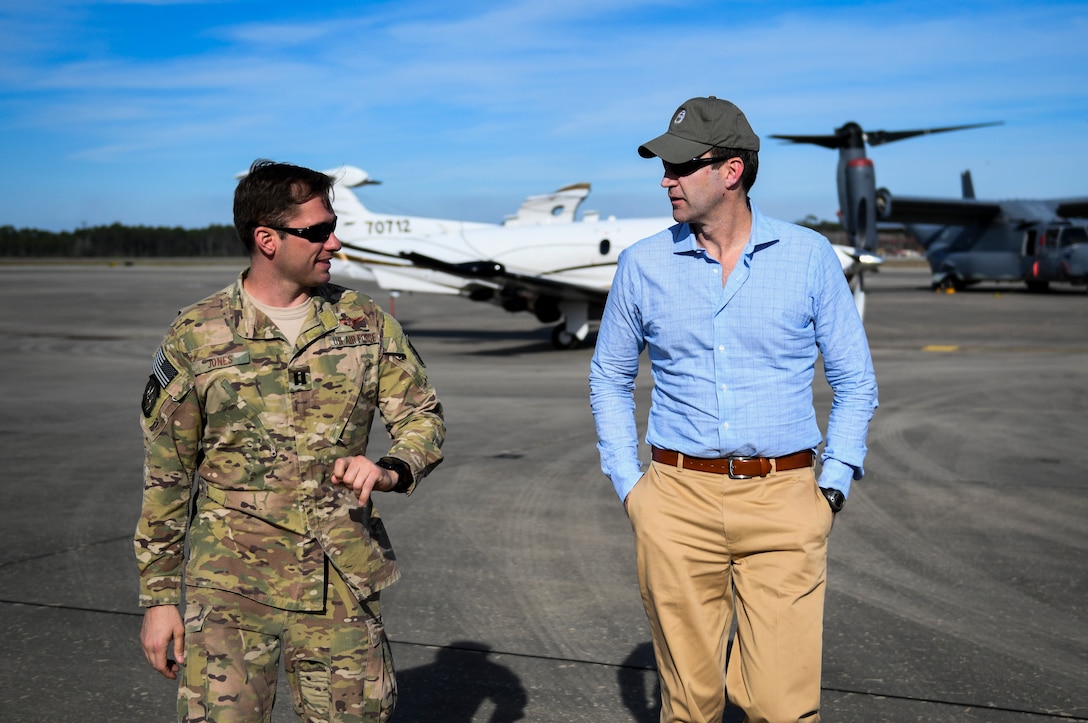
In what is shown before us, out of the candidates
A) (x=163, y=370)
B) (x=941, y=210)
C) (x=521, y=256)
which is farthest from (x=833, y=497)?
(x=941, y=210)

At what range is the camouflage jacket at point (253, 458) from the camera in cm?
292

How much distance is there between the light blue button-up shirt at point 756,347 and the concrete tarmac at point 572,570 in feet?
5.64

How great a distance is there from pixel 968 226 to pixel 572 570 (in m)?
43.3

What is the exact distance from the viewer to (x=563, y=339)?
23.8 m

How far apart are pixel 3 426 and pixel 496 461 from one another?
20.3 feet

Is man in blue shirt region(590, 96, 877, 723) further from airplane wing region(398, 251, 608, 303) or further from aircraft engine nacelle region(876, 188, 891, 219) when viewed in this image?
aircraft engine nacelle region(876, 188, 891, 219)

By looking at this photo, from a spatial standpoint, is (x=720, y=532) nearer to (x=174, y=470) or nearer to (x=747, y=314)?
(x=747, y=314)

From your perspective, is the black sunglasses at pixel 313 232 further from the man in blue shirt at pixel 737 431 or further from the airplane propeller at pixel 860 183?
the airplane propeller at pixel 860 183

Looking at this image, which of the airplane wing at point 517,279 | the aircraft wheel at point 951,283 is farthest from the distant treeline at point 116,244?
the airplane wing at point 517,279

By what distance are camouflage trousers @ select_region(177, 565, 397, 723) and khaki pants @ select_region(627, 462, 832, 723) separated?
2.94 feet

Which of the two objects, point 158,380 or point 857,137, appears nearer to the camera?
point 158,380

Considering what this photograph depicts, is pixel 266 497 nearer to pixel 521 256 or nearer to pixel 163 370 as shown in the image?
pixel 163 370

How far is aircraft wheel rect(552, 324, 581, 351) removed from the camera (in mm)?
23750

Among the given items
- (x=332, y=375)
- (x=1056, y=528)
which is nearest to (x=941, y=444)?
(x=1056, y=528)
